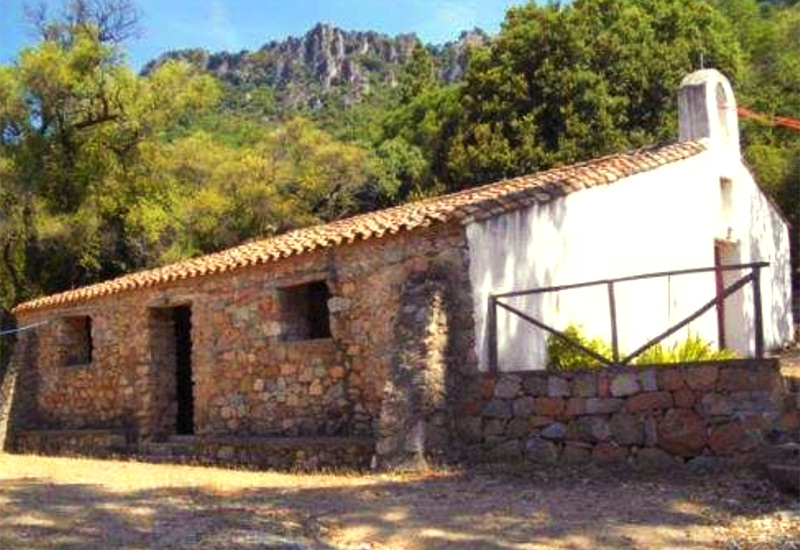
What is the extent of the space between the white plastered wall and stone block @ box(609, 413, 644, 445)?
1484 mm

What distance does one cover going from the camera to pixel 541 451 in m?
9.35

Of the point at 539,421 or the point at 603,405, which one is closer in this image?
the point at 603,405

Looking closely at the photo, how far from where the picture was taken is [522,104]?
25203mm

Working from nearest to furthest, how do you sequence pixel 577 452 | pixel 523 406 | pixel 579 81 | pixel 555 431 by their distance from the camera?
pixel 577 452 < pixel 555 431 < pixel 523 406 < pixel 579 81

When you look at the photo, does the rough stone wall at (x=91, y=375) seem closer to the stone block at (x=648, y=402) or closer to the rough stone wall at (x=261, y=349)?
the rough stone wall at (x=261, y=349)

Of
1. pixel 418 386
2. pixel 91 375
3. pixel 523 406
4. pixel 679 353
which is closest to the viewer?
pixel 523 406

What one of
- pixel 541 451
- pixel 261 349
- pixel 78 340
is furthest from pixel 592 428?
pixel 78 340

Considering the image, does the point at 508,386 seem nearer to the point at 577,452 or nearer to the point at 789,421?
the point at 577,452

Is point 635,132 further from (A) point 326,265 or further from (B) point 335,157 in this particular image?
(A) point 326,265

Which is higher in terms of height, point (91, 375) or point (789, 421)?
point (91, 375)

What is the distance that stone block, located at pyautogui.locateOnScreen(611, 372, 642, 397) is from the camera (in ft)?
29.0

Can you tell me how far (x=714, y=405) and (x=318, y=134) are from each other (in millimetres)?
20832

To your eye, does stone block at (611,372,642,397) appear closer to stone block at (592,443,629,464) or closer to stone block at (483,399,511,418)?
stone block at (592,443,629,464)

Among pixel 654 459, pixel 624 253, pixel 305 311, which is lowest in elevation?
pixel 654 459
